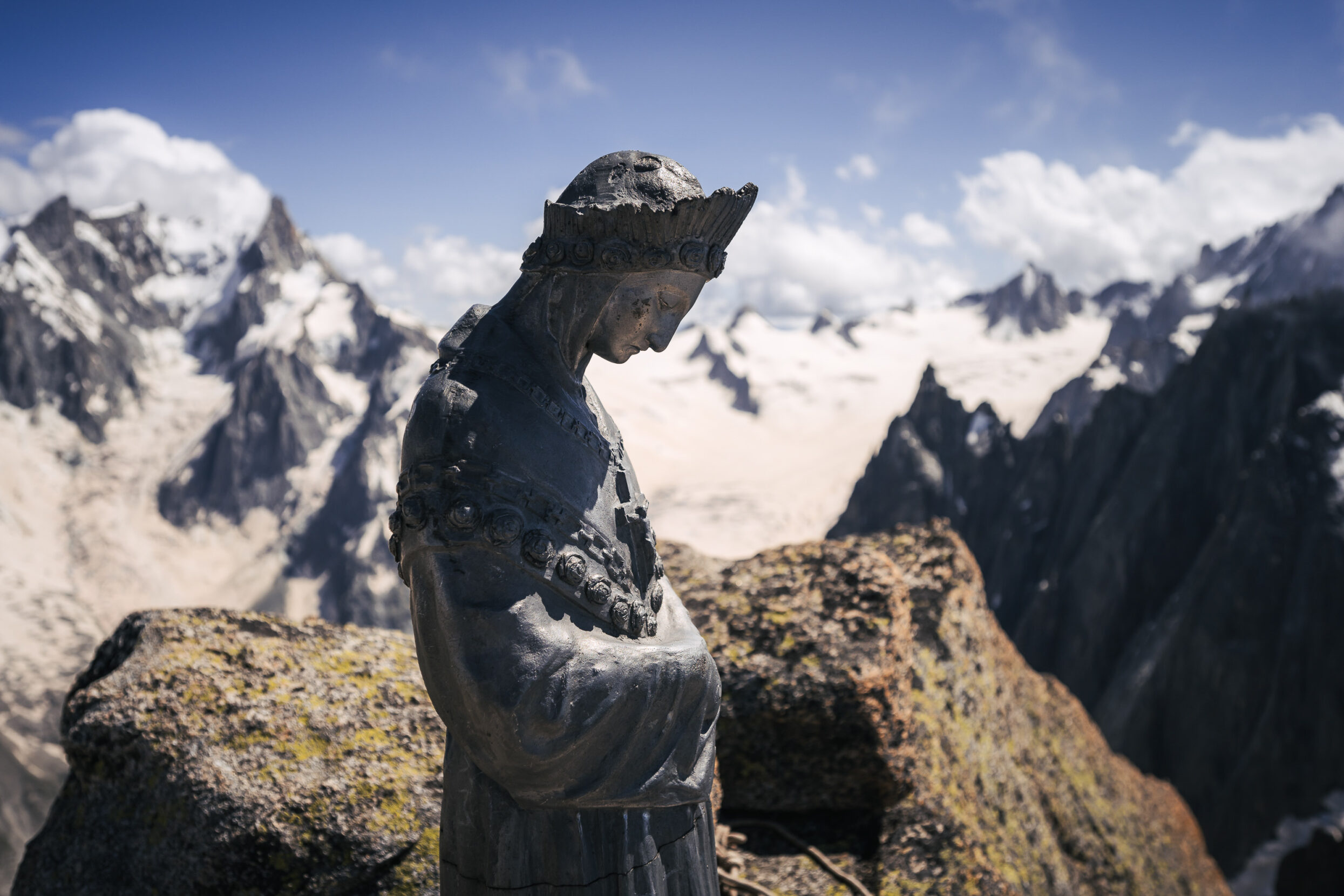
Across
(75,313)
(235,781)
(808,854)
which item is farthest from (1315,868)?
(75,313)

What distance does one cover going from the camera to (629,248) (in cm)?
360

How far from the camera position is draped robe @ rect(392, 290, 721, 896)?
329 centimetres

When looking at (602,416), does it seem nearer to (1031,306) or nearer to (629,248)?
(629,248)

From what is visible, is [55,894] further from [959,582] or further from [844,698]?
[959,582]

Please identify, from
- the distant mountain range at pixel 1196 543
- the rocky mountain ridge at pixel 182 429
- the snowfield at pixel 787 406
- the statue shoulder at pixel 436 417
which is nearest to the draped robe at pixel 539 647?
the statue shoulder at pixel 436 417

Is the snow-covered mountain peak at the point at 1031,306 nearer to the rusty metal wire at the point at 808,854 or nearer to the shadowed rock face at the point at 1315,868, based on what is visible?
the shadowed rock face at the point at 1315,868

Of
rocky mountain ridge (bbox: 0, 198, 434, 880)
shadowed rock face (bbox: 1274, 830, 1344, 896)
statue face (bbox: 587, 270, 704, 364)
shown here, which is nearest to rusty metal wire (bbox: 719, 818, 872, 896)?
statue face (bbox: 587, 270, 704, 364)

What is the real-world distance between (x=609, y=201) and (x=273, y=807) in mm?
4055

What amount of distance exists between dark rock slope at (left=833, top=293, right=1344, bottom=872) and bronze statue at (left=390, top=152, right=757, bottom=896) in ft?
129

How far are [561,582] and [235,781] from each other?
314cm

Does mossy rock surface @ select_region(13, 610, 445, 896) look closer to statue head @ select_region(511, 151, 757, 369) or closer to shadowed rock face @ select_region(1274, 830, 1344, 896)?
statue head @ select_region(511, 151, 757, 369)

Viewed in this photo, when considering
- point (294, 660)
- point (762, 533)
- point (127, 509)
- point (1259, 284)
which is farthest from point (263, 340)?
point (294, 660)

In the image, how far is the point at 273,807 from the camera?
A: 5207mm

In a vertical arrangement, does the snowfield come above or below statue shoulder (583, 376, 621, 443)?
above
